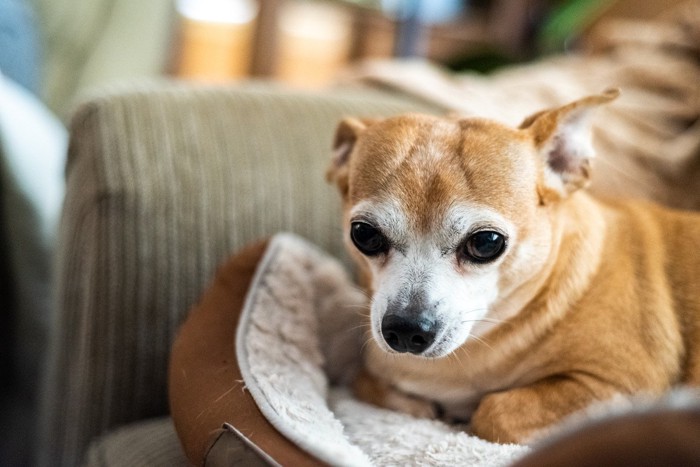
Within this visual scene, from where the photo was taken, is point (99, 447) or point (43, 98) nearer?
point (99, 447)

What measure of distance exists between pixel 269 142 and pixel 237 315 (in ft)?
1.47

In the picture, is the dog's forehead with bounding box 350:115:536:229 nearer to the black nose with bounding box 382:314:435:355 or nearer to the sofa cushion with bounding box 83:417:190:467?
the black nose with bounding box 382:314:435:355

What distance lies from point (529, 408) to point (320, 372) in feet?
1.17

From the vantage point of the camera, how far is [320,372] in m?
1.19

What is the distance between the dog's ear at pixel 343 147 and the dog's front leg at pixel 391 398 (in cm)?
35

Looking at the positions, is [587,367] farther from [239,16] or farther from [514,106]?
[239,16]

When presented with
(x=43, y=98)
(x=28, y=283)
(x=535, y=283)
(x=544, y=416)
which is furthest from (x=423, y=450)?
(x=43, y=98)

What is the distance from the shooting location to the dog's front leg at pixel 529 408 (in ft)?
3.39

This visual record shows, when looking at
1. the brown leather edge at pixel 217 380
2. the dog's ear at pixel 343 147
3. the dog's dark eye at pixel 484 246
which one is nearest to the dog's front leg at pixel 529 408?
the dog's dark eye at pixel 484 246

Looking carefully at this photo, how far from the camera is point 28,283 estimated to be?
5.65ft

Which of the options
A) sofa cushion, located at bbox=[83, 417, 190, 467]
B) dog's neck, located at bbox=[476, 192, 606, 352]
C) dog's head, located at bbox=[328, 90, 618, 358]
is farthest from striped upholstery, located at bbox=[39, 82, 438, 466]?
dog's neck, located at bbox=[476, 192, 606, 352]

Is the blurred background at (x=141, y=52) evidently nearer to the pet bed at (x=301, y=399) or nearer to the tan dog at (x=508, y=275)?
the pet bed at (x=301, y=399)

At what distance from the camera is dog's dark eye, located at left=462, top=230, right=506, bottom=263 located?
3.34 feet

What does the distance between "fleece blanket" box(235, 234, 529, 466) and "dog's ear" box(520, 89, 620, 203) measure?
0.40 metres
